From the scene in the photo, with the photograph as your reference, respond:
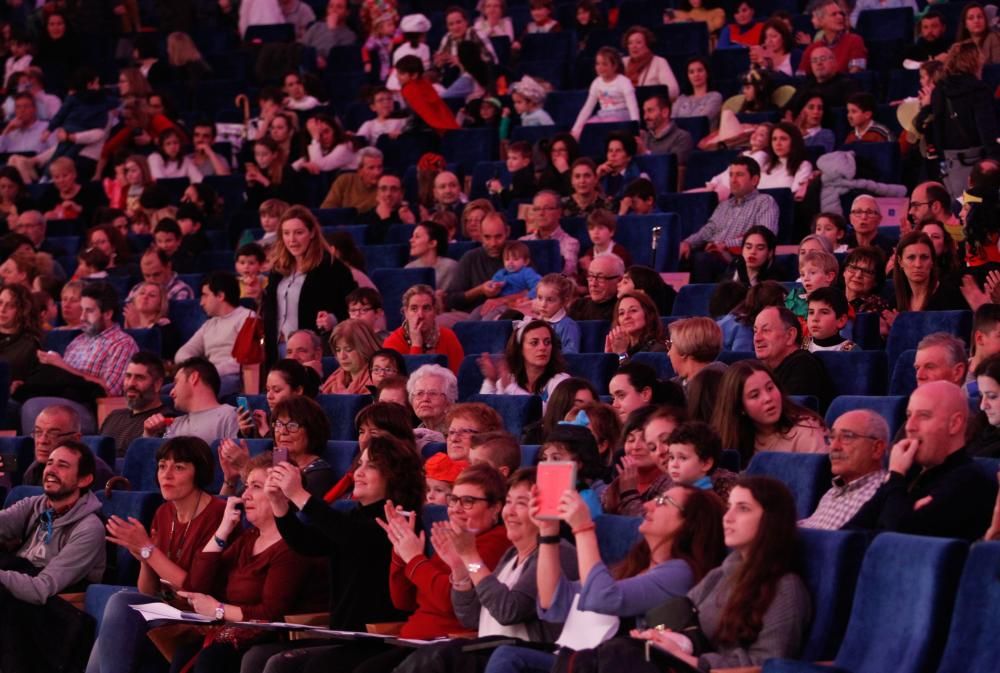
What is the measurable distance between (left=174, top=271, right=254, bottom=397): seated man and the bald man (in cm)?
419

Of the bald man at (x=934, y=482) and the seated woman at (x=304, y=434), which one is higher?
the bald man at (x=934, y=482)

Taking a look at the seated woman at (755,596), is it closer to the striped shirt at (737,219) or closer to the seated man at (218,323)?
the striped shirt at (737,219)

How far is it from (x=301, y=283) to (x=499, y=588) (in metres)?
3.34

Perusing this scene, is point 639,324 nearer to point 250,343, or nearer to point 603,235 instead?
point 603,235

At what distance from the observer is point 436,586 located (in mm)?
4910

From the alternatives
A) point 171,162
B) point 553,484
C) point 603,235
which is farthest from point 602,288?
point 171,162

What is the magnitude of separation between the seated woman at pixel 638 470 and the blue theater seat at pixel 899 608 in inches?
36.2

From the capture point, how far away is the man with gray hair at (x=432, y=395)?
6207 mm

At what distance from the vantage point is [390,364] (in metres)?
6.60

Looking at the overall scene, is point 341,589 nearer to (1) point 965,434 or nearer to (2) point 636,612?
(2) point 636,612

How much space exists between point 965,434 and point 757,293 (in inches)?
78.5

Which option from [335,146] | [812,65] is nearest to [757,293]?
[812,65]

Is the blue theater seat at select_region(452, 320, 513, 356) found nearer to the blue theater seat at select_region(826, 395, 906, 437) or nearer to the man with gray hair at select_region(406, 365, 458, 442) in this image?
the man with gray hair at select_region(406, 365, 458, 442)

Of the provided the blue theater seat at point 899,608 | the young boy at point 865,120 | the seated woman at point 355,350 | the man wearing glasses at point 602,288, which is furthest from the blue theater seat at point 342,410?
the young boy at point 865,120
